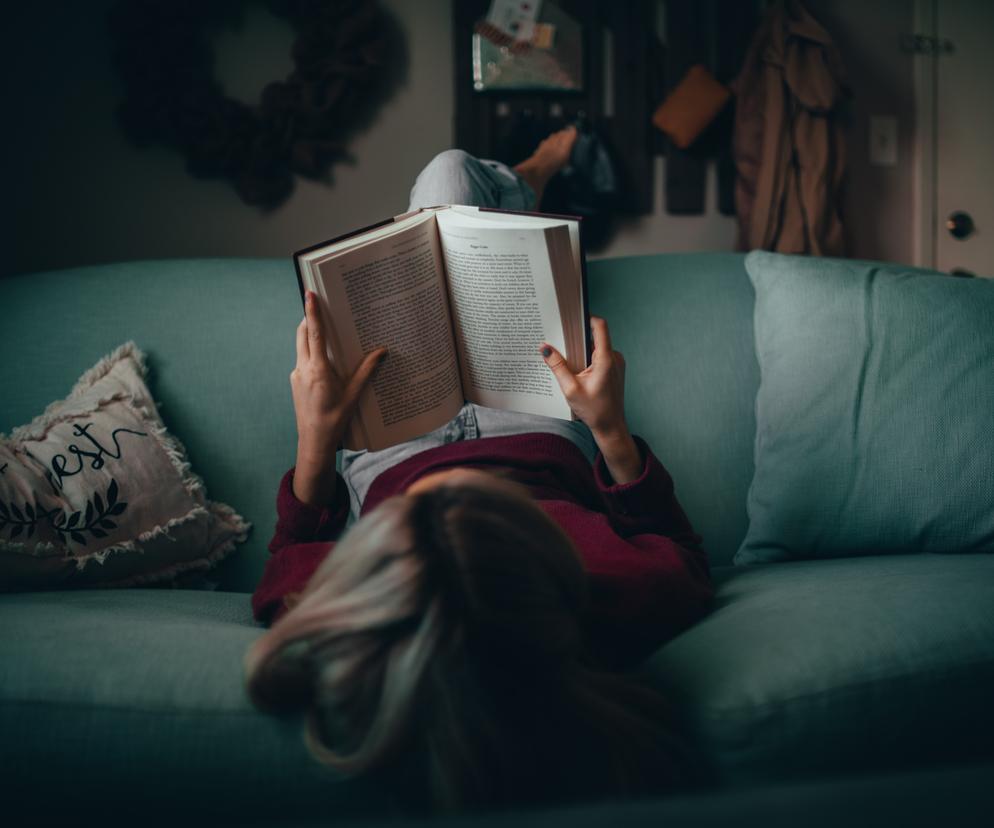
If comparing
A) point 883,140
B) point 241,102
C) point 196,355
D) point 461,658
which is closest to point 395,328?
point 461,658

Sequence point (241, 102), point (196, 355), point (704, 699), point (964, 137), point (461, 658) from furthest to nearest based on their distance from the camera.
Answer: point (964, 137), point (241, 102), point (196, 355), point (704, 699), point (461, 658)

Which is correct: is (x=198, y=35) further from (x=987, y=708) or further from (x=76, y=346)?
(x=987, y=708)

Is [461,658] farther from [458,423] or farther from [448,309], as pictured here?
[458,423]

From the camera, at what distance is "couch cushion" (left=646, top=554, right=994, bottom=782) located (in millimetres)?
673

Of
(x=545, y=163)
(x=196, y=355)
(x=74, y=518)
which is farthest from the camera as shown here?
(x=545, y=163)

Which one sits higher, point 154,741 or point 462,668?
point 462,668

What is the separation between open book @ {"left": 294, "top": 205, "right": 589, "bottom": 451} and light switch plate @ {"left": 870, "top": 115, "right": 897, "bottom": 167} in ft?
6.85

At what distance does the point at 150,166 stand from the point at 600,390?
1.79m

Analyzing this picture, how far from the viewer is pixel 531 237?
83 centimetres

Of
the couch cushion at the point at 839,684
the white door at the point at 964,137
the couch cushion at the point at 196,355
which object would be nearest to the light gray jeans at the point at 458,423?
the couch cushion at the point at 196,355

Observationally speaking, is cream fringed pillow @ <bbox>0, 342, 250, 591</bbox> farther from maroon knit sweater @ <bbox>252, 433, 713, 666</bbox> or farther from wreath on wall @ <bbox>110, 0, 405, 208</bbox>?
wreath on wall @ <bbox>110, 0, 405, 208</bbox>

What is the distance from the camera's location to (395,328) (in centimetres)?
90

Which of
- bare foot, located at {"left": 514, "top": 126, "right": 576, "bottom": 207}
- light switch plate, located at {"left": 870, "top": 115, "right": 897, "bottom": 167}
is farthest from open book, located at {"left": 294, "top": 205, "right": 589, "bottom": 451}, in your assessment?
light switch plate, located at {"left": 870, "top": 115, "right": 897, "bottom": 167}

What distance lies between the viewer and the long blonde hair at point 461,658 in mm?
545
